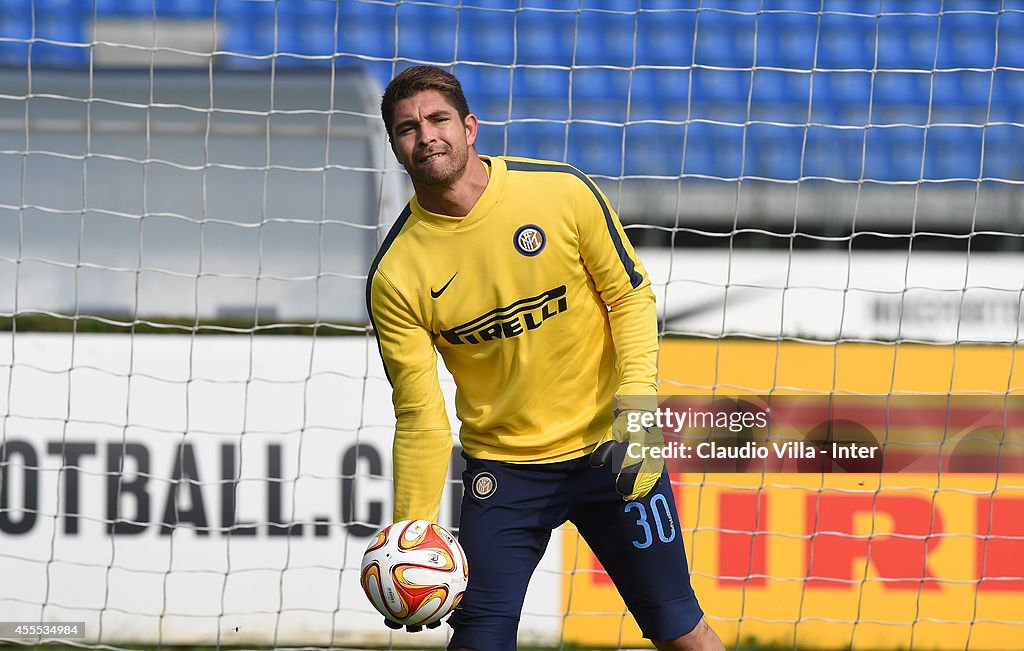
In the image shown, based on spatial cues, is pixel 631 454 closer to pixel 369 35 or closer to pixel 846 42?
pixel 369 35

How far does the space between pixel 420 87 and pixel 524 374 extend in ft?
2.38

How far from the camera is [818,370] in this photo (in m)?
4.36

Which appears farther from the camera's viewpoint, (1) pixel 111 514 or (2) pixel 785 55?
(2) pixel 785 55

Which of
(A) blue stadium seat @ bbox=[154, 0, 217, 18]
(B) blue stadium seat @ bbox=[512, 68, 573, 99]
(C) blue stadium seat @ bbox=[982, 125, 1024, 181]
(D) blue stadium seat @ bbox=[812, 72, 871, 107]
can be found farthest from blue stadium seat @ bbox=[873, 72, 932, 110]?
(A) blue stadium seat @ bbox=[154, 0, 217, 18]

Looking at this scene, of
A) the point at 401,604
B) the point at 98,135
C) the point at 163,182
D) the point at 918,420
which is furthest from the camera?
the point at 163,182

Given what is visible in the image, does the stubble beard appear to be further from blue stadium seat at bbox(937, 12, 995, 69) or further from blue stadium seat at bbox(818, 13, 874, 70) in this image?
blue stadium seat at bbox(937, 12, 995, 69)

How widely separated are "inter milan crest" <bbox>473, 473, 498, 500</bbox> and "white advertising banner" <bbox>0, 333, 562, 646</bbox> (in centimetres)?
157

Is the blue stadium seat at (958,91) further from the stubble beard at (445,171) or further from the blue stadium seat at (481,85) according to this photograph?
the stubble beard at (445,171)

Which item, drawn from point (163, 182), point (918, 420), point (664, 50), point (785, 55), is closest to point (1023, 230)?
point (785, 55)

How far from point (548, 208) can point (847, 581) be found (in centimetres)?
238

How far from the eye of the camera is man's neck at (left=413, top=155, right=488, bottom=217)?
2641 millimetres

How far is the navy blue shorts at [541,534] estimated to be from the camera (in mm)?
2770

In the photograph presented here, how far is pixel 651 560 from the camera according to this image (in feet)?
9.16

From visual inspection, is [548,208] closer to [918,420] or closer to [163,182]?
[918,420]
